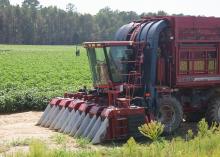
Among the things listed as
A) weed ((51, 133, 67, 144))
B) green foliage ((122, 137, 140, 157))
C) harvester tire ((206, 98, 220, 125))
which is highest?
green foliage ((122, 137, 140, 157))

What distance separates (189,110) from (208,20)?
268 centimetres

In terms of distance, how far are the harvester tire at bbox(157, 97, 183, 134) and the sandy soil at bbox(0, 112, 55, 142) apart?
3.09m

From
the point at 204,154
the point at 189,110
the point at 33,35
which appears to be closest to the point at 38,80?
the point at 189,110

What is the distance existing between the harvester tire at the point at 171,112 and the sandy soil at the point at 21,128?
3.09 m

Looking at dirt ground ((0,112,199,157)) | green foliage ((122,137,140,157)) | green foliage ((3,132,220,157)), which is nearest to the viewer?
green foliage ((3,132,220,157))

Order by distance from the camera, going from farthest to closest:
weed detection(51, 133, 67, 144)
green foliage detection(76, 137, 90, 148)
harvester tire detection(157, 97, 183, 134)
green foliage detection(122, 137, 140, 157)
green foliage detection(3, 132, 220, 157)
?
harvester tire detection(157, 97, 183, 134)
weed detection(51, 133, 67, 144)
green foliage detection(76, 137, 90, 148)
green foliage detection(122, 137, 140, 157)
green foliage detection(3, 132, 220, 157)

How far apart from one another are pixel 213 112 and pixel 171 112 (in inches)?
54.0

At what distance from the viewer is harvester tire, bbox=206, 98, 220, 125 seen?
1470 cm

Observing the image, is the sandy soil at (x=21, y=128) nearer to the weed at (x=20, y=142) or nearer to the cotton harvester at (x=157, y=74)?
the cotton harvester at (x=157, y=74)

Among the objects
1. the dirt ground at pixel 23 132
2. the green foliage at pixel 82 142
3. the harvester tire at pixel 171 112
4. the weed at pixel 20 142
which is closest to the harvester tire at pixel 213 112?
the dirt ground at pixel 23 132

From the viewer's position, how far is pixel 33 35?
385 feet

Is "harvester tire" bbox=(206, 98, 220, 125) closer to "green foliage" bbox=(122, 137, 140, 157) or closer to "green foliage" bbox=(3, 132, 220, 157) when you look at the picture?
"green foliage" bbox=(3, 132, 220, 157)

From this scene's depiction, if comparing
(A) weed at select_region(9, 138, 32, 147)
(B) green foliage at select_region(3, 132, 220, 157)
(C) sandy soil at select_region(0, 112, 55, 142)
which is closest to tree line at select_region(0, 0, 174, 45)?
(C) sandy soil at select_region(0, 112, 55, 142)

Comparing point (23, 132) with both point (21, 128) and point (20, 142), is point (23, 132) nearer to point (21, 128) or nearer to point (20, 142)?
point (21, 128)
